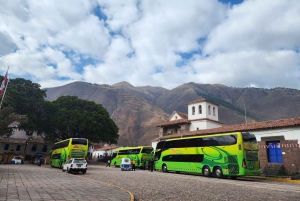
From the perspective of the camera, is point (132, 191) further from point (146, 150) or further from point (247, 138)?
point (146, 150)

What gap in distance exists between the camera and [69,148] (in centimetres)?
2338

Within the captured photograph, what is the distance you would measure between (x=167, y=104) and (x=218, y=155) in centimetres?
15206

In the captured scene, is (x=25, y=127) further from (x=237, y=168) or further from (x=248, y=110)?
(x=248, y=110)

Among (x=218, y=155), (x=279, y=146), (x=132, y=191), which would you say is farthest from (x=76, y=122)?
(x=132, y=191)

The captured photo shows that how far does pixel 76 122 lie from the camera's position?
43.2 m

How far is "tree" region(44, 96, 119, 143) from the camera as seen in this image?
43.4 m

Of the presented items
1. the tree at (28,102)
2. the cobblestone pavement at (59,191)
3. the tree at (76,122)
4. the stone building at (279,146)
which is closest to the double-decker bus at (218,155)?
the stone building at (279,146)

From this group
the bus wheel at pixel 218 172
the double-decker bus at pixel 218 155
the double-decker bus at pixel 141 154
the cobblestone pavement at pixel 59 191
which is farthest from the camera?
the double-decker bus at pixel 141 154

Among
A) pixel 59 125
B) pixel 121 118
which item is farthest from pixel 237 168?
pixel 121 118

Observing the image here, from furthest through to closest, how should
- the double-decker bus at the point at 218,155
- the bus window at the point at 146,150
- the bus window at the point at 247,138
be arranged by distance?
the bus window at the point at 146,150 → the bus window at the point at 247,138 → the double-decker bus at the point at 218,155

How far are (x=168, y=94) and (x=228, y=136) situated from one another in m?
174

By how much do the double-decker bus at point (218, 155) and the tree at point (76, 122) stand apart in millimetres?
25068

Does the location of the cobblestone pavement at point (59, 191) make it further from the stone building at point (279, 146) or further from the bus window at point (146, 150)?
the bus window at point (146, 150)

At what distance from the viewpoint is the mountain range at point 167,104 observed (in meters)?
105
